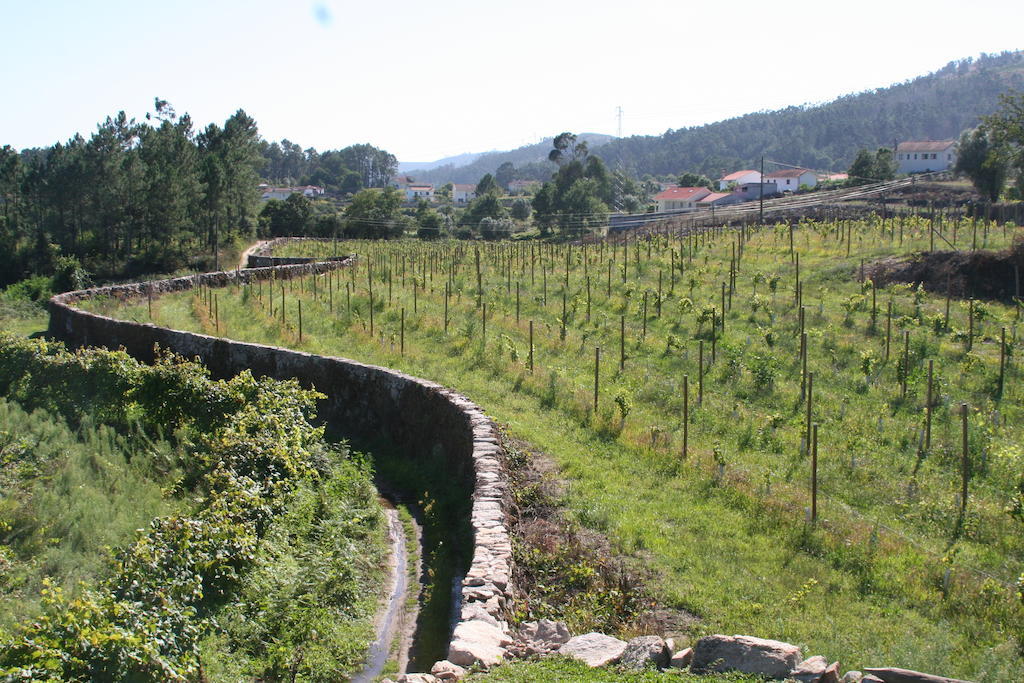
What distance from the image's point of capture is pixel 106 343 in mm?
24969

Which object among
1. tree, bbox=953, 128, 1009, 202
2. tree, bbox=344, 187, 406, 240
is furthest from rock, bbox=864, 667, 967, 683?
tree, bbox=344, 187, 406, 240

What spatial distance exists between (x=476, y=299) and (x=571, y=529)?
58.9 ft

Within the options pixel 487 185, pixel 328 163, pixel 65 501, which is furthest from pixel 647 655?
pixel 328 163

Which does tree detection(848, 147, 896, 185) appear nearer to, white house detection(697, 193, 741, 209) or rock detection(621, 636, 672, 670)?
white house detection(697, 193, 741, 209)

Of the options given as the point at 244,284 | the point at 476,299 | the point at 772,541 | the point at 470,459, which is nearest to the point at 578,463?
the point at 470,459

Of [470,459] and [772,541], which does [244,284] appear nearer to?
[470,459]

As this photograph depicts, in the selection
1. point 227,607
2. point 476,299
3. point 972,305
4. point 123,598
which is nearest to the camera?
point 123,598

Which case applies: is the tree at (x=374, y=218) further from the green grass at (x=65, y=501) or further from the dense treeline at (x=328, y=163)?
the dense treeline at (x=328, y=163)

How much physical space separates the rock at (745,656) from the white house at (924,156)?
114275mm

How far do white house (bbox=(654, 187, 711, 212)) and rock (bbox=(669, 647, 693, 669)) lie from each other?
3490 inches

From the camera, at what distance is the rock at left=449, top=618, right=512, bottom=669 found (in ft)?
24.4

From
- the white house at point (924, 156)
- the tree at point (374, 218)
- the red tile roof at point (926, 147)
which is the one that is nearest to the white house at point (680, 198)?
the white house at point (924, 156)

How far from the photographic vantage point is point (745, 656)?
6.85m

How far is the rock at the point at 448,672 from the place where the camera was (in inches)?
279
